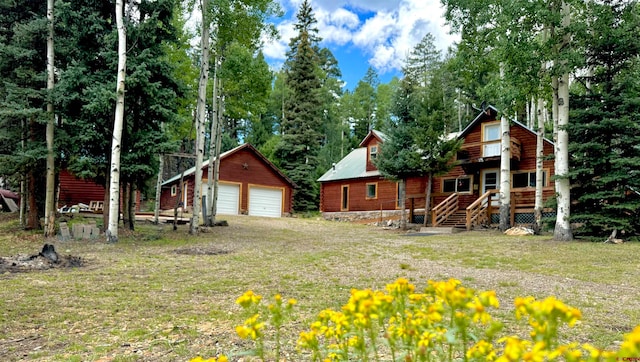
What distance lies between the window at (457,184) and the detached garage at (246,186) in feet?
38.2

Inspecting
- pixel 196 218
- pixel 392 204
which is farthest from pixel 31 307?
pixel 392 204

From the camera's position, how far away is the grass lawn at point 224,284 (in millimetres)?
3777

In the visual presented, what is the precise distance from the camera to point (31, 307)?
15.8 feet


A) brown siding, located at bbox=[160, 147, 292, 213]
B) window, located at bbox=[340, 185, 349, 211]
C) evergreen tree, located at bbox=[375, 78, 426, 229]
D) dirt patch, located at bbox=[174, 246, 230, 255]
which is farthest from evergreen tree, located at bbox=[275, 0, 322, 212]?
dirt patch, located at bbox=[174, 246, 230, 255]

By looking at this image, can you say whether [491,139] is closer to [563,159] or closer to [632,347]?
[563,159]

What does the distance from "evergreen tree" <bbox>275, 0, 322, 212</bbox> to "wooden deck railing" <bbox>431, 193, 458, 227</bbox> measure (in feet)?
46.6

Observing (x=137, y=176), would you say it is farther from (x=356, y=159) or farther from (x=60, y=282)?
(x=356, y=159)

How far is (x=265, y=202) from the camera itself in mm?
28188

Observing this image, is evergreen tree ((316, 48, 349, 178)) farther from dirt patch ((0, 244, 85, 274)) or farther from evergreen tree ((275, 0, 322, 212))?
dirt patch ((0, 244, 85, 274))

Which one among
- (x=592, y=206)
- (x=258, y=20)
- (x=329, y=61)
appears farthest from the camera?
(x=329, y=61)

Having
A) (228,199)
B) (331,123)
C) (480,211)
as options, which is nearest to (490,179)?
(480,211)

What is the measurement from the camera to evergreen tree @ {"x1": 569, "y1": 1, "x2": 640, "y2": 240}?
11.5 m

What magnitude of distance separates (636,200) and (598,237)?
4.73 ft

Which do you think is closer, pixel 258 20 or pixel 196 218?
pixel 196 218
